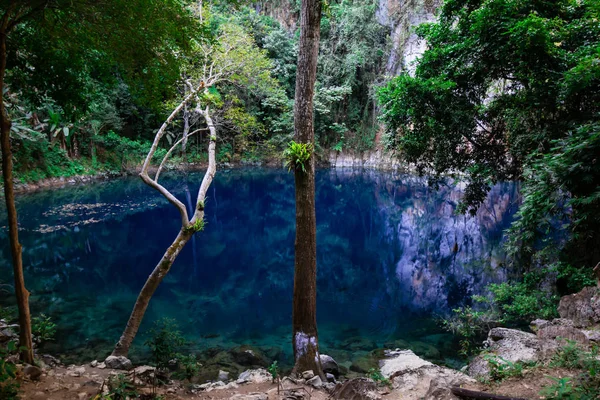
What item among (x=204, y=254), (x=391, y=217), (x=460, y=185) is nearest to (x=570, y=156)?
(x=204, y=254)

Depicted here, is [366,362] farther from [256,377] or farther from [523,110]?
[523,110]

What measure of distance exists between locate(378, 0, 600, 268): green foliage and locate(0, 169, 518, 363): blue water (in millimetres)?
2891

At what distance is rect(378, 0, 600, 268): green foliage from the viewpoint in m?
5.39

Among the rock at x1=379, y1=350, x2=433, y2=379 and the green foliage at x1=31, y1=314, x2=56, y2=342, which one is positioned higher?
the green foliage at x1=31, y1=314, x2=56, y2=342

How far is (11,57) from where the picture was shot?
3.95 meters

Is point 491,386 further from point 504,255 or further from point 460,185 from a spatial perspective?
point 460,185

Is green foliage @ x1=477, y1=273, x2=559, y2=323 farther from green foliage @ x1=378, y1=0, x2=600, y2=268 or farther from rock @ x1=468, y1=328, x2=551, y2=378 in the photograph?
rock @ x1=468, y1=328, x2=551, y2=378

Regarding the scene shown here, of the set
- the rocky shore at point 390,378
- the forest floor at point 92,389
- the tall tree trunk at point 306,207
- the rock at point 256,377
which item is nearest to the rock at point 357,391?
the rocky shore at point 390,378

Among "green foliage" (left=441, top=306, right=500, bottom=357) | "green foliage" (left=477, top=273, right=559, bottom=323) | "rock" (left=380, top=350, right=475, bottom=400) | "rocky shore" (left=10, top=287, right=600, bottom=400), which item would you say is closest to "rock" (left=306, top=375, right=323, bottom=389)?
"rocky shore" (left=10, top=287, right=600, bottom=400)

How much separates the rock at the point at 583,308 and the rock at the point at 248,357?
15.3ft

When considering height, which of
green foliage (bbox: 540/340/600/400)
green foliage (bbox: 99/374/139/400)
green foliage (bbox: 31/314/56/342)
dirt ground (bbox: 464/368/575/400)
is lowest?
green foliage (bbox: 31/314/56/342)

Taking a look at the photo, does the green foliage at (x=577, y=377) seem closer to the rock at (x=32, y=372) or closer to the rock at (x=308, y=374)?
the rock at (x=308, y=374)

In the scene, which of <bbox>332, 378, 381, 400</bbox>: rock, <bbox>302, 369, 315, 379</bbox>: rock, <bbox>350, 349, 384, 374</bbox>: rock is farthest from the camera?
<bbox>350, 349, 384, 374</bbox>: rock

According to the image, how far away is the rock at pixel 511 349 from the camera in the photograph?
380 cm
